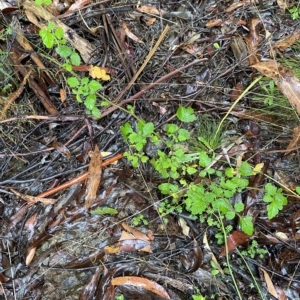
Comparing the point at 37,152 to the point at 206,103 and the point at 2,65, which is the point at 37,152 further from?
the point at 206,103

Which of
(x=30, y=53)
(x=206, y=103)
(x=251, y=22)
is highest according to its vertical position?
(x=30, y=53)

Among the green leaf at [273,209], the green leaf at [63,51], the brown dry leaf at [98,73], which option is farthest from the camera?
the brown dry leaf at [98,73]

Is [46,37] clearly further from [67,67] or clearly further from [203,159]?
[203,159]

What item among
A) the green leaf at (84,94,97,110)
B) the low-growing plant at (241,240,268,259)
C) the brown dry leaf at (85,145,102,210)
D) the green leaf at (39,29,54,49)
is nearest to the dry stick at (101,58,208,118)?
the green leaf at (84,94,97,110)

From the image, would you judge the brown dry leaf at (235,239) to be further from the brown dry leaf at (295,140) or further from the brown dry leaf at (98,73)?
the brown dry leaf at (98,73)

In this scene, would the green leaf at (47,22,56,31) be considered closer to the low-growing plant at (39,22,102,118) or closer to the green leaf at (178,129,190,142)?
the low-growing plant at (39,22,102,118)

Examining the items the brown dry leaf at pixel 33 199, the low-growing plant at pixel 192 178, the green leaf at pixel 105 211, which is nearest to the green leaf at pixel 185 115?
the low-growing plant at pixel 192 178

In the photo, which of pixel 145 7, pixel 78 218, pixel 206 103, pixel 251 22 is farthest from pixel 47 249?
pixel 251 22
